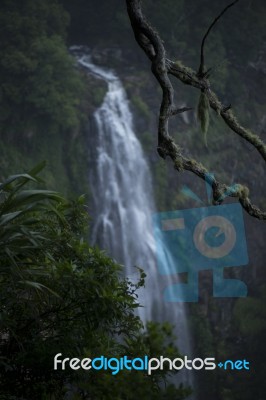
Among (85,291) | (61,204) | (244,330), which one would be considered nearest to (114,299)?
(85,291)

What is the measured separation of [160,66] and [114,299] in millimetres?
1481

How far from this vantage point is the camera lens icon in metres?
17.2

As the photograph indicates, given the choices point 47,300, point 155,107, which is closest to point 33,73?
point 155,107

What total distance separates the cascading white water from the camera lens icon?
157 centimetres

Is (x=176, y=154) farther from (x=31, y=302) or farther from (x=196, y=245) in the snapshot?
(x=196, y=245)

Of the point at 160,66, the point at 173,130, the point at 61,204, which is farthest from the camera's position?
the point at 173,130

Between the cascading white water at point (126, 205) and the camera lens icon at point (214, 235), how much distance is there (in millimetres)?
1570

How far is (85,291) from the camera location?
407cm

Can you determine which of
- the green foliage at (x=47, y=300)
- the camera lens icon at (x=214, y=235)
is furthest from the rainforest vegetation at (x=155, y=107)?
the green foliage at (x=47, y=300)

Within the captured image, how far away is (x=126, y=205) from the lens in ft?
65.1

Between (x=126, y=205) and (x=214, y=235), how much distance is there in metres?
3.46

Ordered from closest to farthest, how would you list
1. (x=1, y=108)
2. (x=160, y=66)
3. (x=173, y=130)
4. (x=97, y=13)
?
(x=160, y=66), (x=1, y=108), (x=173, y=130), (x=97, y=13)

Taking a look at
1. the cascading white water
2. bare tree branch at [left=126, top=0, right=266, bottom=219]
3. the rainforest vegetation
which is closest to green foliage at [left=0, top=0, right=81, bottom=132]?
the rainforest vegetation

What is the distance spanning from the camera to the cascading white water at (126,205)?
19.3 metres
